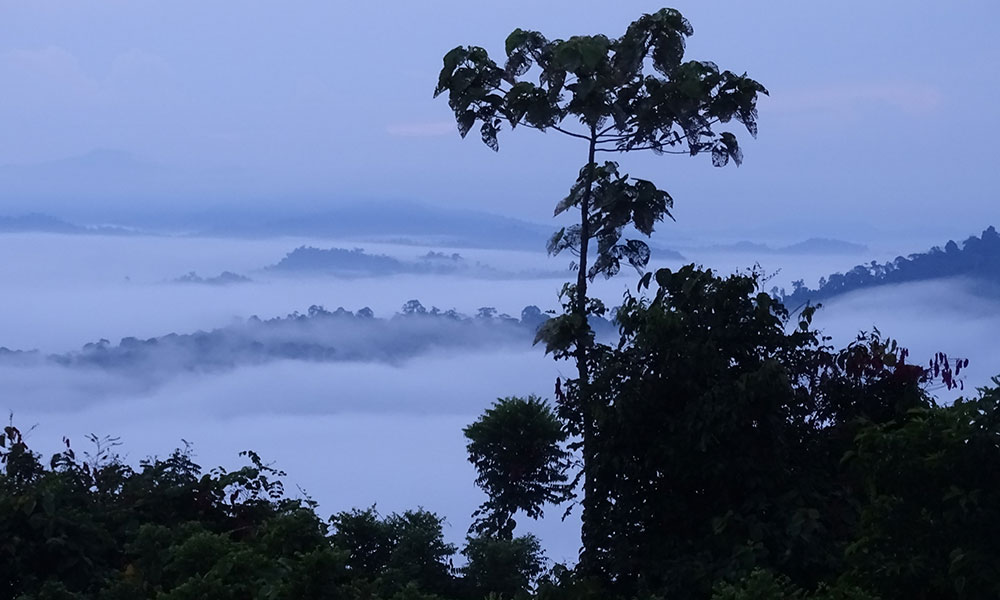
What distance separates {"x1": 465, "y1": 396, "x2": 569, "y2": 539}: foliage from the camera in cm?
2361

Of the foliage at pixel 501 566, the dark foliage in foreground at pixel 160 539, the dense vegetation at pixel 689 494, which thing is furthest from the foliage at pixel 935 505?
the foliage at pixel 501 566

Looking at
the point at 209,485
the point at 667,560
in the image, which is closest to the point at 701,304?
the point at 667,560

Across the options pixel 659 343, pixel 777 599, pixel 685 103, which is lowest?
pixel 777 599

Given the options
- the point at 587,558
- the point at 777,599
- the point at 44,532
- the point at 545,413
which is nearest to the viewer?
the point at 777,599

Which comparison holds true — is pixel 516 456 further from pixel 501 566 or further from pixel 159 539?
pixel 159 539

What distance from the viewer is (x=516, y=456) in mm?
23688

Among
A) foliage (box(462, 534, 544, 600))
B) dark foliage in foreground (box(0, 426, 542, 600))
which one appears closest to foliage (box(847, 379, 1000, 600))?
dark foliage in foreground (box(0, 426, 542, 600))

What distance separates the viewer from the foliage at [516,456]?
23.6 metres

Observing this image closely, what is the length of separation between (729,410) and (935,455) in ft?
12.9

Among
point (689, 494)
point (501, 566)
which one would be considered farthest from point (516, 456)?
point (689, 494)

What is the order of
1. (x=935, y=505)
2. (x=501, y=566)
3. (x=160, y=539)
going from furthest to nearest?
(x=501, y=566)
(x=160, y=539)
(x=935, y=505)

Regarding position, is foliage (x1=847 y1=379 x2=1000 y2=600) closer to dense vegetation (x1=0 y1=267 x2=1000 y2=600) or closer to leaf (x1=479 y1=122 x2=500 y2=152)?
dense vegetation (x1=0 y1=267 x2=1000 y2=600)

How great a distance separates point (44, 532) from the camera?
44.3 feet

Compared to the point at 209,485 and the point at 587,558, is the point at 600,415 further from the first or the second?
the point at 209,485
